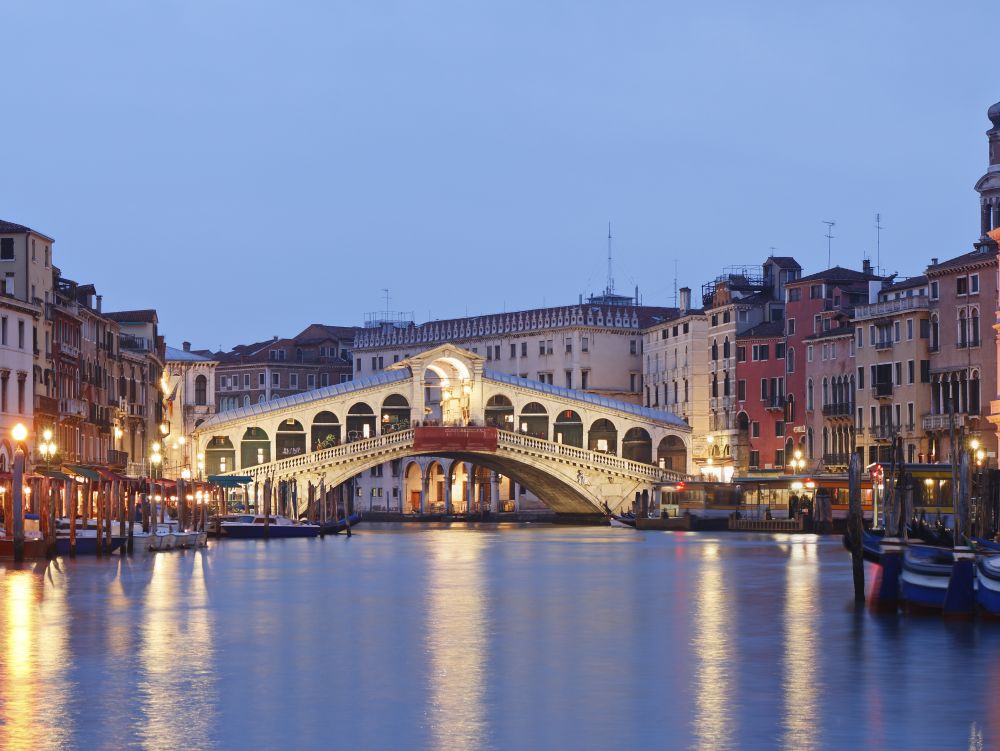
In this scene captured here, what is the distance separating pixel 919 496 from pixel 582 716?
4819 cm

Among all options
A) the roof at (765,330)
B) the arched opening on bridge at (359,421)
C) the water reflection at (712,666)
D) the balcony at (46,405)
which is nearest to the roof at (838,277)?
the roof at (765,330)

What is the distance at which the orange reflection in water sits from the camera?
15609mm

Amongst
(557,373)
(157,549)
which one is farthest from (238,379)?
(157,549)

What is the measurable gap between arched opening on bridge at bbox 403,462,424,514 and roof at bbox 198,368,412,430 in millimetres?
16382

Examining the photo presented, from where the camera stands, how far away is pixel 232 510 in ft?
255

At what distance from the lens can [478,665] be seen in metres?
20.3

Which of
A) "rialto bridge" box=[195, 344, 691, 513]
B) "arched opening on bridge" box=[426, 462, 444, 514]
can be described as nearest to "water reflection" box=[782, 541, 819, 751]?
"rialto bridge" box=[195, 344, 691, 513]

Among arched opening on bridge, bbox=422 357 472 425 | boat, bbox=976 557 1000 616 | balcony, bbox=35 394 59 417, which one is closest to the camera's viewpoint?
boat, bbox=976 557 1000 616

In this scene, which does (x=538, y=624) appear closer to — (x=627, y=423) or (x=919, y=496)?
(x=919, y=496)

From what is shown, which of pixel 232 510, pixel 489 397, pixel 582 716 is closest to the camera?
pixel 582 716

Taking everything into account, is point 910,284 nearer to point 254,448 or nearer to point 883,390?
point 883,390

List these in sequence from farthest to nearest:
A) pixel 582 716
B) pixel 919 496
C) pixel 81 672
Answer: pixel 919 496 < pixel 81 672 < pixel 582 716

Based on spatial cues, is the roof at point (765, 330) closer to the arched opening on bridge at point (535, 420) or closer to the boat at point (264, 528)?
the arched opening on bridge at point (535, 420)

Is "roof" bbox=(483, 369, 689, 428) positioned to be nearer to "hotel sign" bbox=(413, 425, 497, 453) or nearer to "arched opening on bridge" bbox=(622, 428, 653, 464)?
"arched opening on bridge" bbox=(622, 428, 653, 464)
